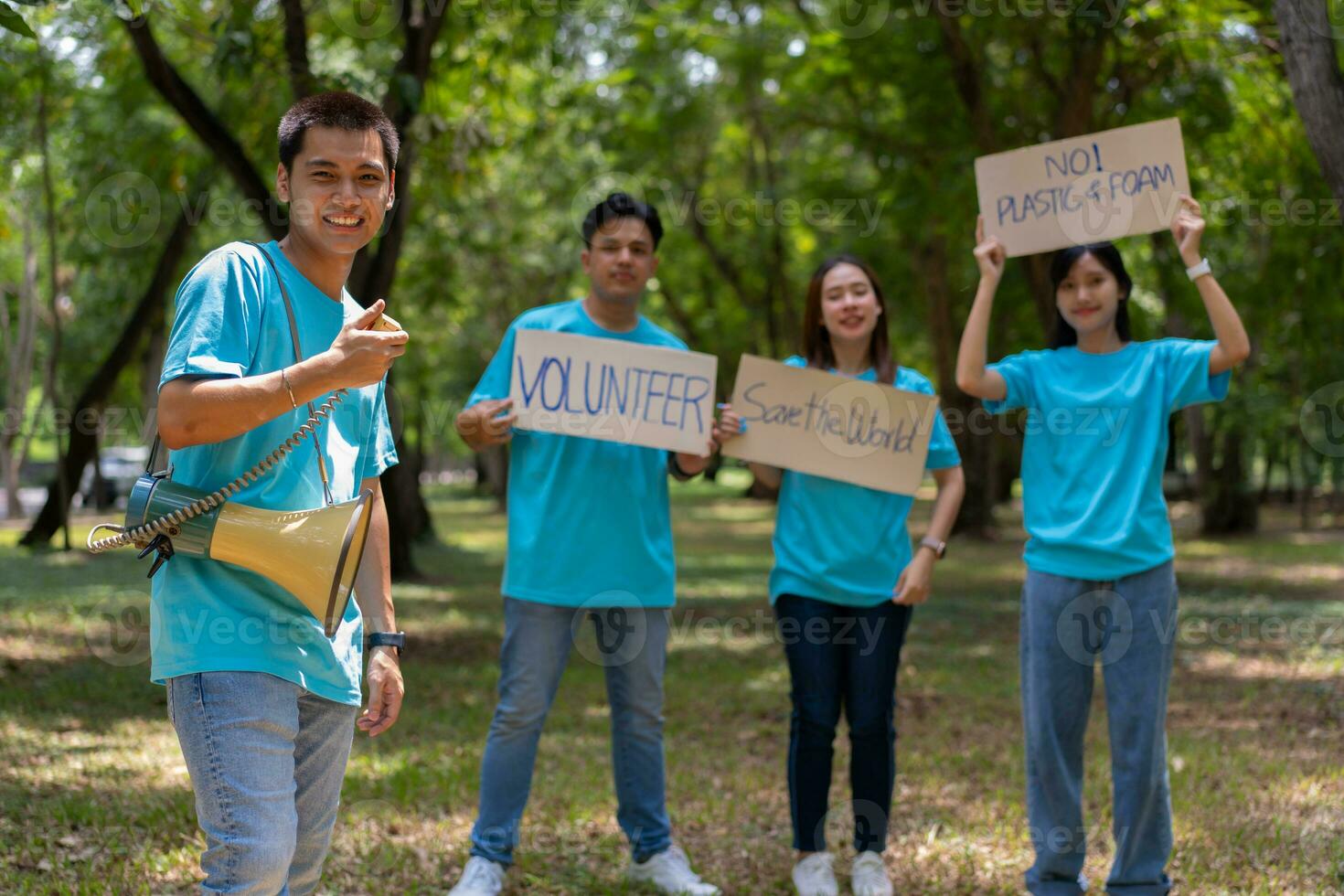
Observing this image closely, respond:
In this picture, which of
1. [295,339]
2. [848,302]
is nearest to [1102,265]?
[848,302]

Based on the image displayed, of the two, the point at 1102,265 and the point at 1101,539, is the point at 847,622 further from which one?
the point at 1102,265

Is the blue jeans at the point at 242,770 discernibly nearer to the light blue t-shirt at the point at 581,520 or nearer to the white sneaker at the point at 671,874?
the light blue t-shirt at the point at 581,520

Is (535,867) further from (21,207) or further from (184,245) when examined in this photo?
(21,207)

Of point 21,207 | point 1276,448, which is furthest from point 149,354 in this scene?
point 1276,448

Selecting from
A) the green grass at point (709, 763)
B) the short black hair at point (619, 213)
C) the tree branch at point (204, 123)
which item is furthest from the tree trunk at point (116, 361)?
the short black hair at point (619, 213)

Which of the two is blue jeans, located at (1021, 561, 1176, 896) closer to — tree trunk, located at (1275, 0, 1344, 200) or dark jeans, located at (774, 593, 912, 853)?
dark jeans, located at (774, 593, 912, 853)

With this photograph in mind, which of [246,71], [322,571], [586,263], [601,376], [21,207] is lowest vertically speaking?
[322,571]

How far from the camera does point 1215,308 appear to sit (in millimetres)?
3707

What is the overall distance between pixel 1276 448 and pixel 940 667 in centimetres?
1883

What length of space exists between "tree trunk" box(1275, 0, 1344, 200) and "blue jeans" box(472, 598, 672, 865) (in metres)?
2.57

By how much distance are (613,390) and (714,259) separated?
20.5 metres

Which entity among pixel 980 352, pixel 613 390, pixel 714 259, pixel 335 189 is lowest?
pixel 613 390

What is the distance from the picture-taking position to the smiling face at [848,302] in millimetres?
4289

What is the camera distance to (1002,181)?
4.29 metres
